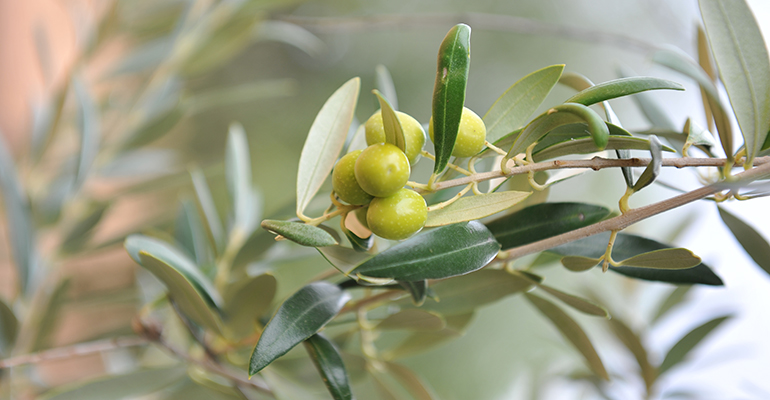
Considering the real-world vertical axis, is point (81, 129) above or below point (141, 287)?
above

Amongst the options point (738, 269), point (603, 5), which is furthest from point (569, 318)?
point (603, 5)

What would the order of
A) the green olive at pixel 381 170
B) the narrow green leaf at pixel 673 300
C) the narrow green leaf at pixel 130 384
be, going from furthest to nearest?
the narrow green leaf at pixel 673 300 < the narrow green leaf at pixel 130 384 < the green olive at pixel 381 170

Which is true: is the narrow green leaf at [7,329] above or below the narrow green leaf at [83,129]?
below

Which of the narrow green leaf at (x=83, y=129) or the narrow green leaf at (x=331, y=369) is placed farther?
the narrow green leaf at (x=83, y=129)

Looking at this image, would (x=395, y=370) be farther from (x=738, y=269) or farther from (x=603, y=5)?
(x=603, y=5)

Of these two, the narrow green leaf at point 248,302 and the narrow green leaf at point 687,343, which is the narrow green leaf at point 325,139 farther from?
the narrow green leaf at point 687,343

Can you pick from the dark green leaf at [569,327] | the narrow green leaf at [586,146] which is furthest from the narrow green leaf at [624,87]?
the dark green leaf at [569,327]

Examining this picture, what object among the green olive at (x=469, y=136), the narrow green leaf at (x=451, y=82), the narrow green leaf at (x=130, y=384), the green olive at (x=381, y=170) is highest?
the narrow green leaf at (x=451, y=82)

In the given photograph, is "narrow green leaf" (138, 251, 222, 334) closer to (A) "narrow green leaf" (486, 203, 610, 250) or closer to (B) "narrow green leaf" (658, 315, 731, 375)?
(A) "narrow green leaf" (486, 203, 610, 250)
